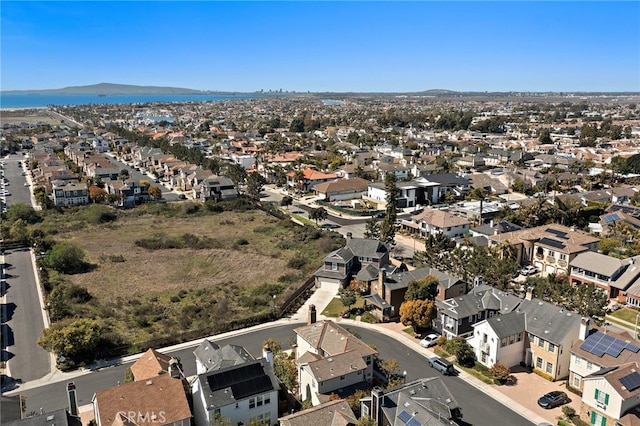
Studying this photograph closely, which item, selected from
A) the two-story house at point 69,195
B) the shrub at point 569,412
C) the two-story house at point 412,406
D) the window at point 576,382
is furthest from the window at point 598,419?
the two-story house at point 69,195

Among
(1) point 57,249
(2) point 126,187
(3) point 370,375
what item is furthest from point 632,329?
(2) point 126,187

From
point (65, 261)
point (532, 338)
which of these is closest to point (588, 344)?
point (532, 338)

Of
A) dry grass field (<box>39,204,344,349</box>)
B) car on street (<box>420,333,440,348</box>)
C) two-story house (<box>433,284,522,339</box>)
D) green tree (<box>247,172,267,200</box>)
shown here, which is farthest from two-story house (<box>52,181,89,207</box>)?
car on street (<box>420,333,440,348</box>)

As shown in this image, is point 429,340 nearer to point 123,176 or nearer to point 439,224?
Result: point 439,224

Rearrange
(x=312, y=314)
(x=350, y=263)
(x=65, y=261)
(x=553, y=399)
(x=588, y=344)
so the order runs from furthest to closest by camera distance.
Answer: (x=65, y=261) → (x=350, y=263) → (x=312, y=314) → (x=588, y=344) → (x=553, y=399)

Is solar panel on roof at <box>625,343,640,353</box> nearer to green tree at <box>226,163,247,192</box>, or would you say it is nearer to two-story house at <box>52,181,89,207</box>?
green tree at <box>226,163,247,192</box>

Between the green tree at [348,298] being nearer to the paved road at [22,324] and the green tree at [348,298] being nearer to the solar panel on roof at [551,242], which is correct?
the paved road at [22,324]
